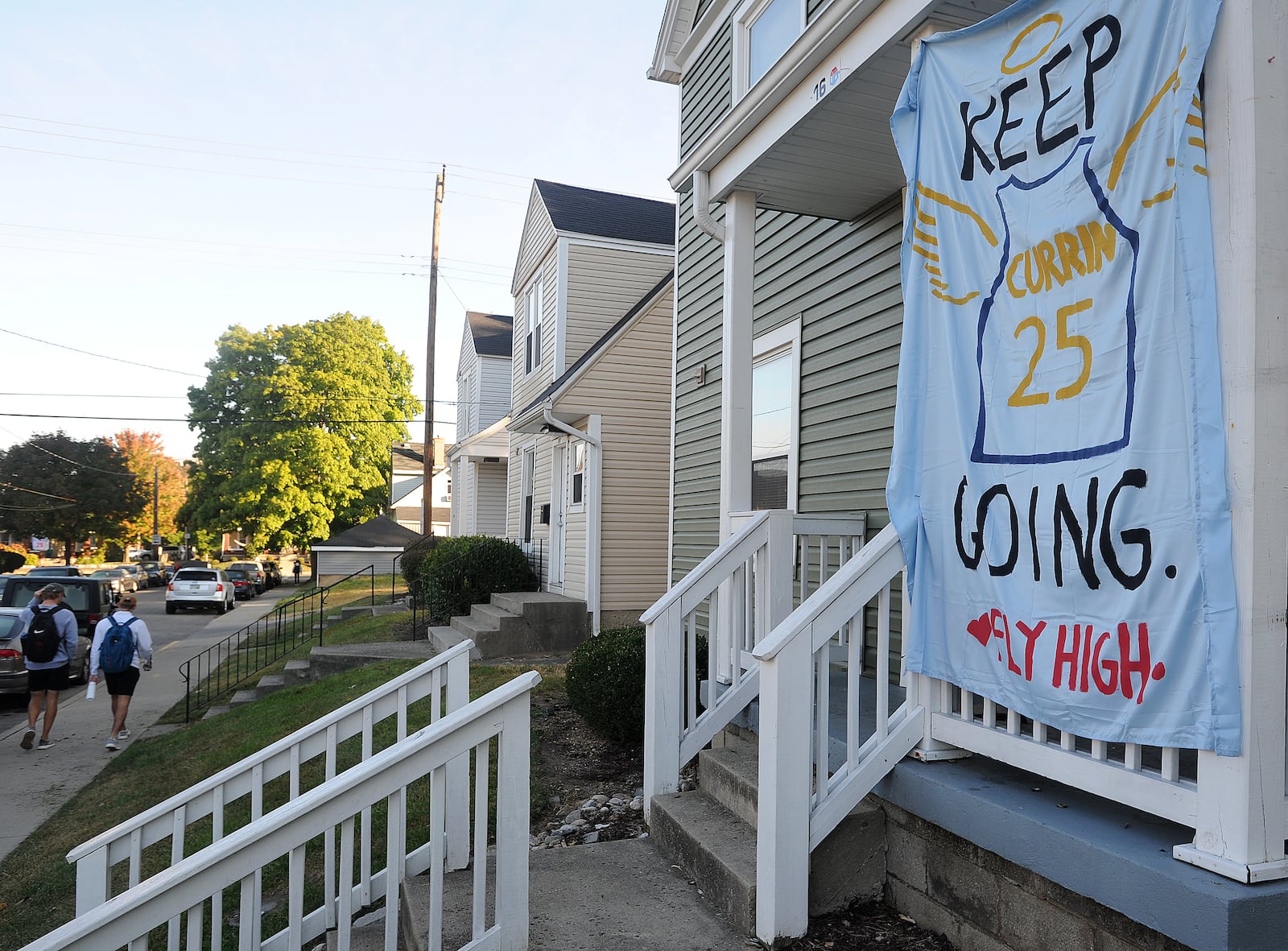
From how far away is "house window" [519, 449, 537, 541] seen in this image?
16875mm

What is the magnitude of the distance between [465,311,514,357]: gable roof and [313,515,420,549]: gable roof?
38.4 ft

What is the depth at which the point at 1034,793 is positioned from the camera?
3.22m

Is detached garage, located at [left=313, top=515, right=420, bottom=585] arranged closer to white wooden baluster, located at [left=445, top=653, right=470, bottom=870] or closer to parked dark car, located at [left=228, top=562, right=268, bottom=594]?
parked dark car, located at [left=228, top=562, right=268, bottom=594]

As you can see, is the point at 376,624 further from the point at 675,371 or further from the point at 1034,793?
the point at 1034,793

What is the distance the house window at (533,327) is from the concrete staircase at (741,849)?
1301 centimetres

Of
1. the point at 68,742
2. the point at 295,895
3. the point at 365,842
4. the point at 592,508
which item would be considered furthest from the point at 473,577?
the point at 295,895

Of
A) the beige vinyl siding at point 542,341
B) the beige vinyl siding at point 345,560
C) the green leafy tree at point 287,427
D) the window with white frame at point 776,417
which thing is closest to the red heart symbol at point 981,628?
the window with white frame at point 776,417

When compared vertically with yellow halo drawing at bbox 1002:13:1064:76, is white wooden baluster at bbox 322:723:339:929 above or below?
below

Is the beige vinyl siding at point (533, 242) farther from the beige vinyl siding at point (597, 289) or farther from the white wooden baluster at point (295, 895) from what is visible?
the white wooden baluster at point (295, 895)

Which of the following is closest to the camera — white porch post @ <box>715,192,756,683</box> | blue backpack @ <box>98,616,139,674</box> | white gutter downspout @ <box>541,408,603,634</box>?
white porch post @ <box>715,192,756,683</box>

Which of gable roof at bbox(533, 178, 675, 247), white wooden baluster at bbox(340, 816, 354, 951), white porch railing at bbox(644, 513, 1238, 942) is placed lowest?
white wooden baluster at bbox(340, 816, 354, 951)

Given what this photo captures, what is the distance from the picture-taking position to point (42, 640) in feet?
33.1

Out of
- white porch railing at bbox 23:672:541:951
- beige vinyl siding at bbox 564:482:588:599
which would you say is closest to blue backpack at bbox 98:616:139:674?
beige vinyl siding at bbox 564:482:588:599

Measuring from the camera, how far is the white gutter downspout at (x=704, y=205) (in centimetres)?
562
